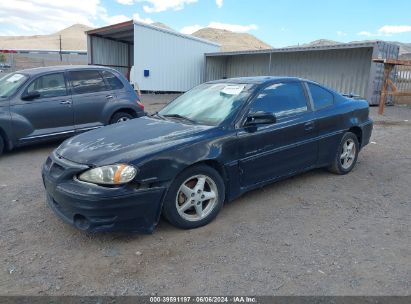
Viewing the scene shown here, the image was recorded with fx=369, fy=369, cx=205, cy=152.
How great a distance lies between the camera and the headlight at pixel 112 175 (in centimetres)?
321

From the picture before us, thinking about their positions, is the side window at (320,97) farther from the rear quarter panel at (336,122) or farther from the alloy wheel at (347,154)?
the alloy wheel at (347,154)

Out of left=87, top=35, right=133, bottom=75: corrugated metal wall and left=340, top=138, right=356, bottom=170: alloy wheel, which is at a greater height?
left=87, top=35, right=133, bottom=75: corrugated metal wall

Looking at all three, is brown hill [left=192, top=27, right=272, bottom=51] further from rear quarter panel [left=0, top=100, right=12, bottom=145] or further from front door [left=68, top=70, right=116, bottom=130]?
rear quarter panel [left=0, top=100, right=12, bottom=145]

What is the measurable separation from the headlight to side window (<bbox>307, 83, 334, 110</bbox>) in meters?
2.85

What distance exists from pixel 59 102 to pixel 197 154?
4473mm

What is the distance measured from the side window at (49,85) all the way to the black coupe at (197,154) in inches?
126

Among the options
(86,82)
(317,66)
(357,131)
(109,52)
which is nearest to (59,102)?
(86,82)

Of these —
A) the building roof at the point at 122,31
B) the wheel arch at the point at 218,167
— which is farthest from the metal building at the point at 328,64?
the wheel arch at the point at 218,167

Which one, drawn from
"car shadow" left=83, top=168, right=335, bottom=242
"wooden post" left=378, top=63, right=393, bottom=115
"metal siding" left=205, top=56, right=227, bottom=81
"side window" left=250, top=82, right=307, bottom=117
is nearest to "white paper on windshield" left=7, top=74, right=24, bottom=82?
"car shadow" left=83, top=168, right=335, bottom=242

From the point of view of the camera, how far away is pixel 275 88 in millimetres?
4602

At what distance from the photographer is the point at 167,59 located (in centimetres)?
2034

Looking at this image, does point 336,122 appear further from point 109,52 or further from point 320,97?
point 109,52

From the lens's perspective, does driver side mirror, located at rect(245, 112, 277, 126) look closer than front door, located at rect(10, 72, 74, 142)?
Yes

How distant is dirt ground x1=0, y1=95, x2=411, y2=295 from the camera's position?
2844mm
